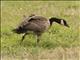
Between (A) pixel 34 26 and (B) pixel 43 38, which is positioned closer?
(A) pixel 34 26

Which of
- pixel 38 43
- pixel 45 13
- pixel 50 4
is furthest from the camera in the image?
pixel 50 4

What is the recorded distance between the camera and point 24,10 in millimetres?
15219

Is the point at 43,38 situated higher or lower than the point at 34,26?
lower

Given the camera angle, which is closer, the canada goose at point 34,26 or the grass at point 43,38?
the grass at point 43,38

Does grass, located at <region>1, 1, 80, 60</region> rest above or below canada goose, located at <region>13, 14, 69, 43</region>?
below

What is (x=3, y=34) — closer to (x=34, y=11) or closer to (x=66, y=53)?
(x=66, y=53)

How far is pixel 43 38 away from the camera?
11.1 m

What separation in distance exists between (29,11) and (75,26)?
9.32 ft

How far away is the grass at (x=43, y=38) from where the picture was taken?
391 inches

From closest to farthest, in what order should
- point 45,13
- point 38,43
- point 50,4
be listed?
point 38,43, point 45,13, point 50,4

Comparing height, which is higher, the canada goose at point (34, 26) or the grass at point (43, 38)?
the canada goose at point (34, 26)

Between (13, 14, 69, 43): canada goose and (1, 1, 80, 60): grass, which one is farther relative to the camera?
(13, 14, 69, 43): canada goose

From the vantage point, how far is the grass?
9922 millimetres

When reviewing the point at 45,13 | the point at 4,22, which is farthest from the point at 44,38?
the point at 45,13
